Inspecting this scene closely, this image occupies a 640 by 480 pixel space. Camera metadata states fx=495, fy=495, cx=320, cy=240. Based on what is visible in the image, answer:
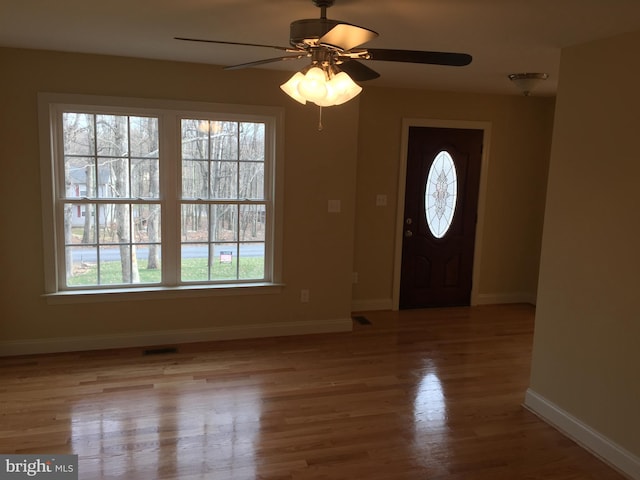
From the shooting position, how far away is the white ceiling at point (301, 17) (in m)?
2.32

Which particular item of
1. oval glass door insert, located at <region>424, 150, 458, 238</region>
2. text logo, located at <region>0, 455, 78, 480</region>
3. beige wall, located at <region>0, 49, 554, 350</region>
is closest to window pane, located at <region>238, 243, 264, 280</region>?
beige wall, located at <region>0, 49, 554, 350</region>

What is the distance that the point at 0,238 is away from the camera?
12.0 feet

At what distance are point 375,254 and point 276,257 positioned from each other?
4.21ft

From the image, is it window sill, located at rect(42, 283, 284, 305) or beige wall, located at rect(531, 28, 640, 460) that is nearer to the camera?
beige wall, located at rect(531, 28, 640, 460)

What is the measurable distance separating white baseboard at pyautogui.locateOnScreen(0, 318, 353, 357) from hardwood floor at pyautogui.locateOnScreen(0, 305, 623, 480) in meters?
0.09

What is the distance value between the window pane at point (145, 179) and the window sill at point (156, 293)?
30.7 inches

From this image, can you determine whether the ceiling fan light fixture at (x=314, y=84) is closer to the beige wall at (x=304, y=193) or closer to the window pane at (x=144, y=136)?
the beige wall at (x=304, y=193)

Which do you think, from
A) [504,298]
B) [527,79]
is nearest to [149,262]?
[527,79]

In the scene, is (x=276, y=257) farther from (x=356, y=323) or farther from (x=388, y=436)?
(x=388, y=436)

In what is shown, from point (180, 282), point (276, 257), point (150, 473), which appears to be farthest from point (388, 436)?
point (180, 282)

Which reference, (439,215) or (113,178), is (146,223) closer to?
(113,178)

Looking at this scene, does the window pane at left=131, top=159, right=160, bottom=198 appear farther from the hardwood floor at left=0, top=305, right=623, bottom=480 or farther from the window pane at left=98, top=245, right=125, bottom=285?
the hardwood floor at left=0, top=305, right=623, bottom=480

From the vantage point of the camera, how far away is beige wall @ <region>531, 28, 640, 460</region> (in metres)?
2.52

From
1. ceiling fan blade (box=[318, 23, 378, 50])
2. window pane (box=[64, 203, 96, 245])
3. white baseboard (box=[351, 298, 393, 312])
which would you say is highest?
ceiling fan blade (box=[318, 23, 378, 50])
